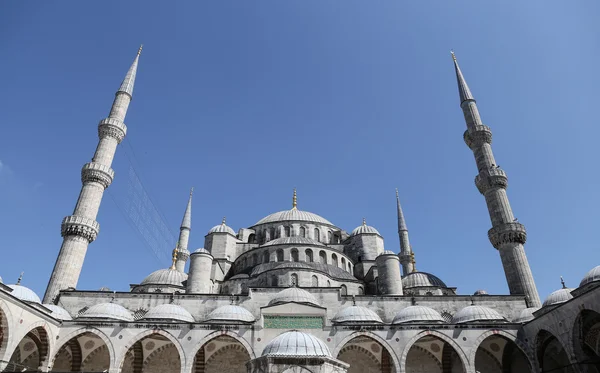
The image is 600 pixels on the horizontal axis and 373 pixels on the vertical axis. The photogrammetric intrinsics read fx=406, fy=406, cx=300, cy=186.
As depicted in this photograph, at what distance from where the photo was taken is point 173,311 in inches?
658

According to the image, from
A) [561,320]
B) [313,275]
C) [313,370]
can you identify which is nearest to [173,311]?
[313,275]

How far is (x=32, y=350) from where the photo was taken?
54.9 ft

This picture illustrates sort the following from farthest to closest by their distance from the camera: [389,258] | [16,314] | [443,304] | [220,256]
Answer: [220,256], [389,258], [443,304], [16,314]

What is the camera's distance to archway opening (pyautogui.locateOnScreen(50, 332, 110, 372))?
57.7 ft

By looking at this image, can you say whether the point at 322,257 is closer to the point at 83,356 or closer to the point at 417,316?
the point at 417,316

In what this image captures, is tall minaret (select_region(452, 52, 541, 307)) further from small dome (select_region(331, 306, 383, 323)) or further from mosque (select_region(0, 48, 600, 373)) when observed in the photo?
small dome (select_region(331, 306, 383, 323))

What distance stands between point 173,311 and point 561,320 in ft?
47.8

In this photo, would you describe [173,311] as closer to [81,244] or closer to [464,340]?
[81,244]

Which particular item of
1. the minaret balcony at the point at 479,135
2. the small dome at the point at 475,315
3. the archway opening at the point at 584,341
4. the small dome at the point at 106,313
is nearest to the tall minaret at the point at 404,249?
the minaret balcony at the point at 479,135

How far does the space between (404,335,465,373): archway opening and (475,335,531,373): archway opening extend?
102 cm

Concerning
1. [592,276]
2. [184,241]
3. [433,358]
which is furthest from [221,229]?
[592,276]

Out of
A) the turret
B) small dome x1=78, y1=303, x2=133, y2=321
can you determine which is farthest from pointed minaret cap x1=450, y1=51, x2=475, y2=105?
small dome x1=78, y1=303, x2=133, y2=321

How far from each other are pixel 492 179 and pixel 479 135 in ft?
11.8

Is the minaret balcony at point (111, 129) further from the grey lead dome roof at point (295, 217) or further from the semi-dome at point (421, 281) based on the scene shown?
the semi-dome at point (421, 281)
